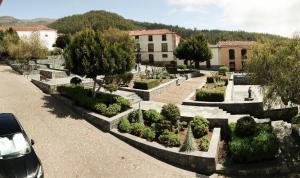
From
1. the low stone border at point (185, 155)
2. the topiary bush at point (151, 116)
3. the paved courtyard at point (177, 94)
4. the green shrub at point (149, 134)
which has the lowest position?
the low stone border at point (185, 155)

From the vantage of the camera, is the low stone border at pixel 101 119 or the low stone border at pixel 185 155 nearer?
the low stone border at pixel 185 155

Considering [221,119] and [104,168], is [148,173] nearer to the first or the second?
[104,168]

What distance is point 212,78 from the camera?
3622cm

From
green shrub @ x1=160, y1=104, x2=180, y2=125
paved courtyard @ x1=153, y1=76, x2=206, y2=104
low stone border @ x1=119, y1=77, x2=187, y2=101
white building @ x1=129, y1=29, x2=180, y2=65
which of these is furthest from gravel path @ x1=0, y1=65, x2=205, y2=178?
white building @ x1=129, y1=29, x2=180, y2=65

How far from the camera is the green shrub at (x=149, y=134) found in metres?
18.4

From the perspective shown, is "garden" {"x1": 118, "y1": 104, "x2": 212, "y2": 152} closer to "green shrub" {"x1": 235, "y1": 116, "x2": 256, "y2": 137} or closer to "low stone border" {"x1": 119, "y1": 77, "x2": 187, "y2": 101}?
"green shrub" {"x1": 235, "y1": 116, "x2": 256, "y2": 137}

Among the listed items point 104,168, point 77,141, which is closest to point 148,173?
point 104,168

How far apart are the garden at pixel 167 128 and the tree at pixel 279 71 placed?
13.1 ft

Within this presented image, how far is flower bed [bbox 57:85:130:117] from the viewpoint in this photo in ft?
70.0

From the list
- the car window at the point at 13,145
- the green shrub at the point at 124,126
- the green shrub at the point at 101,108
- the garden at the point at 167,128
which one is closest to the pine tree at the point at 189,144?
the garden at the point at 167,128

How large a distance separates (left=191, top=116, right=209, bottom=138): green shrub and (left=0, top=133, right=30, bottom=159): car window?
9278 millimetres

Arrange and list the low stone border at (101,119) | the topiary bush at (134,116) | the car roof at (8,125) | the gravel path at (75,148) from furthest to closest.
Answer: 1. the topiary bush at (134,116)
2. the low stone border at (101,119)
3. the gravel path at (75,148)
4. the car roof at (8,125)

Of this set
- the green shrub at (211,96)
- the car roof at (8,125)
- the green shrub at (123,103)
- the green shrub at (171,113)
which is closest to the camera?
the car roof at (8,125)

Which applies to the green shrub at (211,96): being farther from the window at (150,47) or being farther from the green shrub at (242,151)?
the window at (150,47)
